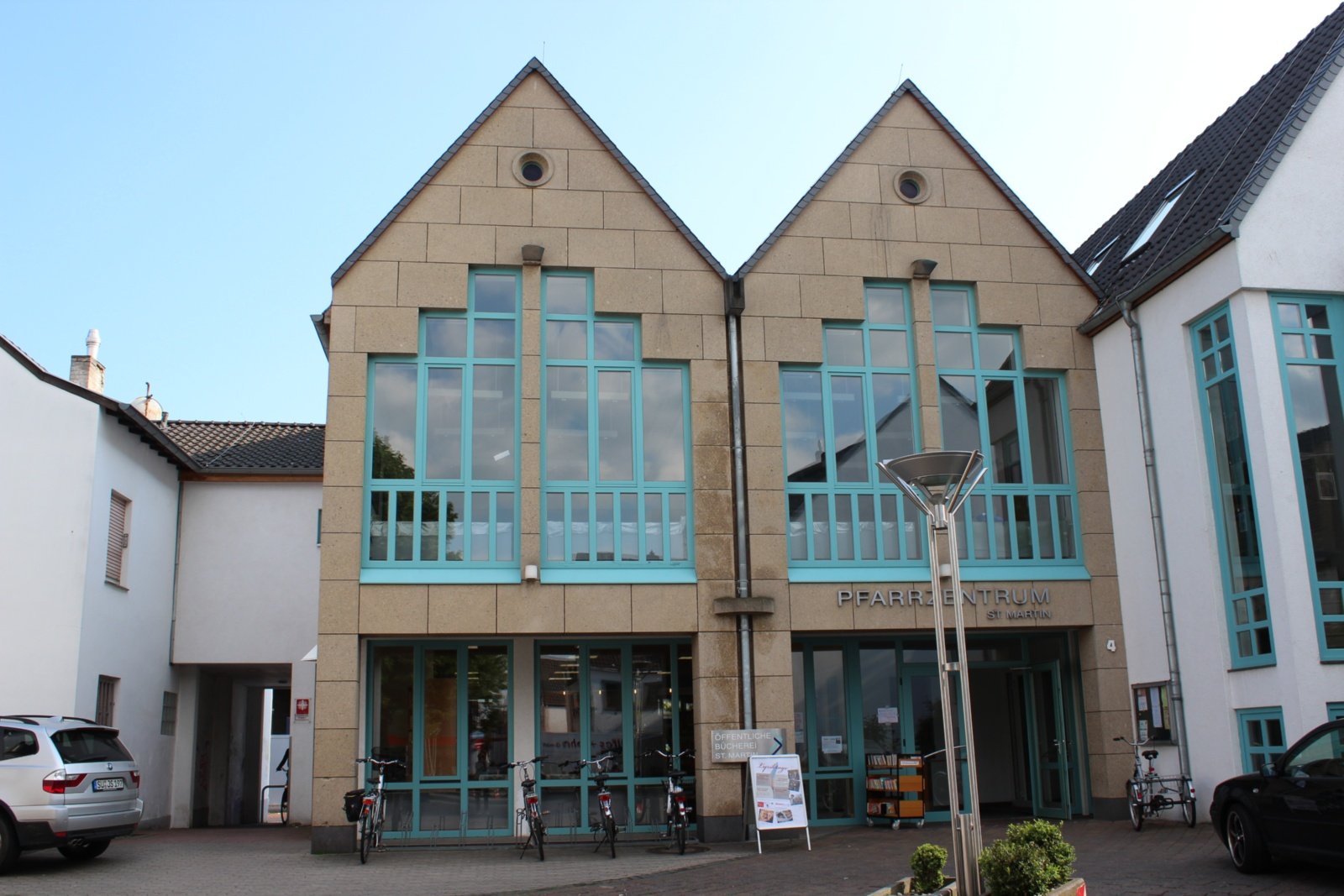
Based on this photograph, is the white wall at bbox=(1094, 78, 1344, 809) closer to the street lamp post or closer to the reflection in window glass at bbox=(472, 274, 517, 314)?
the street lamp post

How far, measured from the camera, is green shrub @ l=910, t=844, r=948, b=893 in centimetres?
938

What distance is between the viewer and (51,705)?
1811 cm

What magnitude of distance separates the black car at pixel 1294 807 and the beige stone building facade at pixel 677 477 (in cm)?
534

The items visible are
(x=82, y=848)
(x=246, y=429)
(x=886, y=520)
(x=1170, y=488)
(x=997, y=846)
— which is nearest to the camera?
(x=997, y=846)

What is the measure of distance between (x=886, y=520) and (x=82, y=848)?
35.4 feet

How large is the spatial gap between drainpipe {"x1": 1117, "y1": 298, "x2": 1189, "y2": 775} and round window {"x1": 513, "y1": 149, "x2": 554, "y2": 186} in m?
8.02

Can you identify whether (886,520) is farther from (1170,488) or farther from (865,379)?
(1170,488)

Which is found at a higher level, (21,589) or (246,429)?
(246,429)

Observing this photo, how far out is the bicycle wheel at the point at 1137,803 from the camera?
15.2 meters

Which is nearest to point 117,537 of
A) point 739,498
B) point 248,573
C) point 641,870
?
point 248,573

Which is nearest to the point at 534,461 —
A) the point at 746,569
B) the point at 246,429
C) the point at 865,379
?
the point at 746,569

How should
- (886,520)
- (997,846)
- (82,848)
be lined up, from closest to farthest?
(997,846) < (82,848) < (886,520)

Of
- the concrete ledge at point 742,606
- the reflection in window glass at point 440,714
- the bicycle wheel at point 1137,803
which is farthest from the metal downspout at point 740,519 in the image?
the bicycle wheel at point 1137,803

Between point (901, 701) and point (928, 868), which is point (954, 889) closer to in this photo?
point (928, 868)
